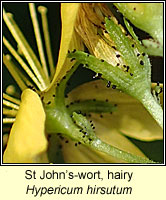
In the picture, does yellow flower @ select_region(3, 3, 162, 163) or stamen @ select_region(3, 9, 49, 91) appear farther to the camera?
stamen @ select_region(3, 9, 49, 91)

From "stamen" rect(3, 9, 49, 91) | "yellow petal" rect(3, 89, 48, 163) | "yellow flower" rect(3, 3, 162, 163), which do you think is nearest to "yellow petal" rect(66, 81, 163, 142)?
"yellow flower" rect(3, 3, 162, 163)

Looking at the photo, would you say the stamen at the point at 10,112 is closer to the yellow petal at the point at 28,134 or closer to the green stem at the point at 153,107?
the yellow petal at the point at 28,134

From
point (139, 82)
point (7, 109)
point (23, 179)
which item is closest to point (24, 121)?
point (23, 179)

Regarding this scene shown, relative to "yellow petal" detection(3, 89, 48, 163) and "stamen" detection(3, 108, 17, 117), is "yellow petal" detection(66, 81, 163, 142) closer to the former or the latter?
"stamen" detection(3, 108, 17, 117)

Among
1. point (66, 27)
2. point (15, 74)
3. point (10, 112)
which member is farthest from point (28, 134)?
point (15, 74)

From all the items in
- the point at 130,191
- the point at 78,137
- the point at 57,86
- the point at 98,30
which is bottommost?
the point at 130,191

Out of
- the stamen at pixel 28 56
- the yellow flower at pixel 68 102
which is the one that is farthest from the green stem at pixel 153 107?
the stamen at pixel 28 56

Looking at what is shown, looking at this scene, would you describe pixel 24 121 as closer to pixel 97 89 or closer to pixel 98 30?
pixel 98 30

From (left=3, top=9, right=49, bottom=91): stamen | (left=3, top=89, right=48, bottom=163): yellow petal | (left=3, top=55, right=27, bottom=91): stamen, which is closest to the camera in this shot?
(left=3, top=89, right=48, bottom=163): yellow petal
